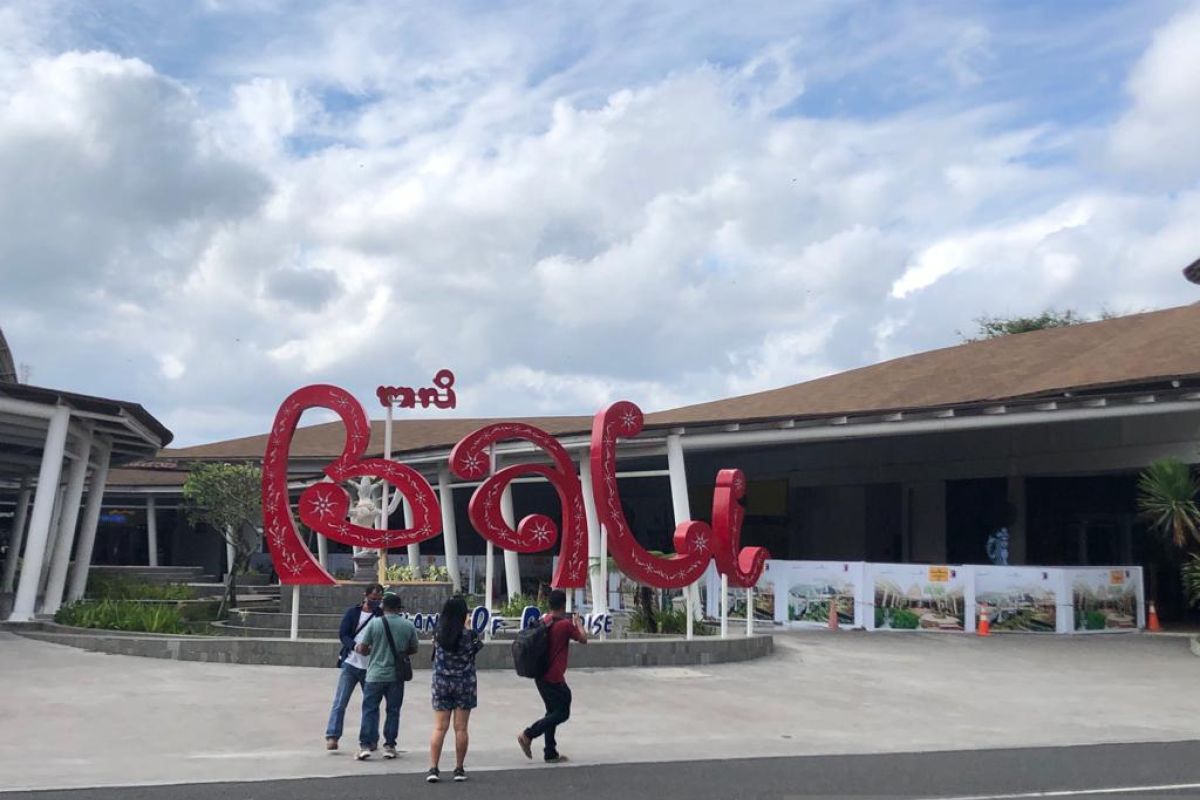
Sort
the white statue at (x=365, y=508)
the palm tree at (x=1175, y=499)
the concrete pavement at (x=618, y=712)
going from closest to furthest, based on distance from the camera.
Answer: the concrete pavement at (x=618, y=712)
the white statue at (x=365, y=508)
the palm tree at (x=1175, y=499)

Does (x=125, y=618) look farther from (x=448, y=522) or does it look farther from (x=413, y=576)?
(x=448, y=522)

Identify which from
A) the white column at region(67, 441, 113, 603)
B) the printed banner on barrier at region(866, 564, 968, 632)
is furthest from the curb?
the white column at region(67, 441, 113, 603)

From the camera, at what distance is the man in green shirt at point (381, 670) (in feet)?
35.3

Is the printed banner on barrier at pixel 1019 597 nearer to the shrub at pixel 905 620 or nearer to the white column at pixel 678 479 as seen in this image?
the shrub at pixel 905 620

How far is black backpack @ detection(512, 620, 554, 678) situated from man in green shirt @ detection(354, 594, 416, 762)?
0.94m

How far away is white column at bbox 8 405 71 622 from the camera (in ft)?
76.4

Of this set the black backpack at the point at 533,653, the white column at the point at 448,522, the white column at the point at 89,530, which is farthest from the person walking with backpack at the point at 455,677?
the white column at the point at 89,530

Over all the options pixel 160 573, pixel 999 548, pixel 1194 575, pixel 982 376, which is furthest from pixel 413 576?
pixel 160 573

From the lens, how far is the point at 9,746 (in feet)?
36.8

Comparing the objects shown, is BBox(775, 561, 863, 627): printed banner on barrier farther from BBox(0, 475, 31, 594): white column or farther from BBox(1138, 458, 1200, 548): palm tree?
BBox(0, 475, 31, 594): white column

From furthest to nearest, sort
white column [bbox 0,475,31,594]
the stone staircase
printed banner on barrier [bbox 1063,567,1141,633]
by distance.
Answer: the stone staircase < white column [bbox 0,475,31,594] < printed banner on barrier [bbox 1063,567,1141,633]

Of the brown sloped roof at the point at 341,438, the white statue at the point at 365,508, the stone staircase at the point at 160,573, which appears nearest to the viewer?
the white statue at the point at 365,508

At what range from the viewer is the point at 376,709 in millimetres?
10781

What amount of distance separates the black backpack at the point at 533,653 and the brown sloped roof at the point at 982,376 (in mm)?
13921
